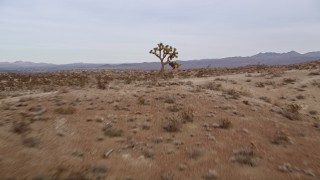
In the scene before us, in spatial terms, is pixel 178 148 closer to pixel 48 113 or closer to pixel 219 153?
pixel 219 153

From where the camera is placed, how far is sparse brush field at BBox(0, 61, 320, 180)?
7562 millimetres

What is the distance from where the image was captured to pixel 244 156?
8.47m

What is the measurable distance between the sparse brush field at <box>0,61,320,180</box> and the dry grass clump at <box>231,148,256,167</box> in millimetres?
26

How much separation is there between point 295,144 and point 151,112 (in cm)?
555

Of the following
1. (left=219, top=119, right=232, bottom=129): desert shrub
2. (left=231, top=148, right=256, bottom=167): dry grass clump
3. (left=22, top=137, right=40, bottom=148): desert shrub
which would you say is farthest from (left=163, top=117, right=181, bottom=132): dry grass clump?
(left=22, top=137, right=40, bottom=148): desert shrub

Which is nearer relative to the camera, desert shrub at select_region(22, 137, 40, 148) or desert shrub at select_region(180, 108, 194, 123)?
desert shrub at select_region(22, 137, 40, 148)

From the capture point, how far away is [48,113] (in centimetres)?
1157

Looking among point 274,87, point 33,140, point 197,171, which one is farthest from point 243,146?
point 274,87

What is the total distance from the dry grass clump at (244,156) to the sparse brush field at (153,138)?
1.0 inches

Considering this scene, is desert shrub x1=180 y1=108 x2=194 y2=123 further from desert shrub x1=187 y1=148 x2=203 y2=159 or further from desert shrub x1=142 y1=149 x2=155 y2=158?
desert shrub x1=142 y1=149 x2=155 y2=158

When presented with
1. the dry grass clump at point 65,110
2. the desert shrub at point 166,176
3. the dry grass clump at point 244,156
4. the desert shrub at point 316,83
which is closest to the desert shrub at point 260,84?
the desert shrub at point 316,83

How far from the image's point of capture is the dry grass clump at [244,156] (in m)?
8.18

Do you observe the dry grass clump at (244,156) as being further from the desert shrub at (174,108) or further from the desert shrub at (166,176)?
the desert shrub at (174,108)

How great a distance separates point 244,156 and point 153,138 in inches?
116
